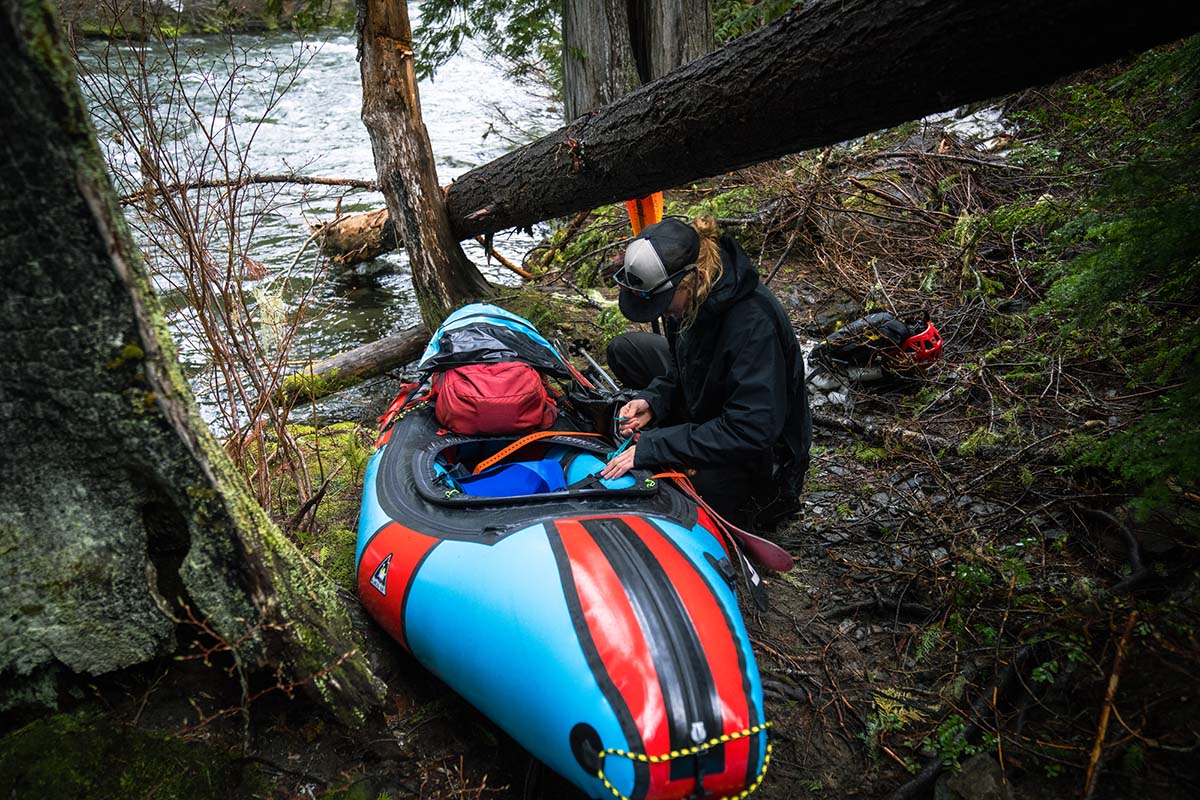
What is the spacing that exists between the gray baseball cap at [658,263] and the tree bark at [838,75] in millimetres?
411

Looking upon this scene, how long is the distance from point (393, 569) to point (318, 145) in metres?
9.93

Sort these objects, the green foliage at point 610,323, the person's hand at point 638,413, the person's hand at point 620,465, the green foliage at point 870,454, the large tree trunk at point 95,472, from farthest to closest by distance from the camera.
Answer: the green foliage at point 610,323
the green foliage at point 870,454
the person's hand at point 638,413
the person's hand at point 620,465
the large tree trunk at point 95,472

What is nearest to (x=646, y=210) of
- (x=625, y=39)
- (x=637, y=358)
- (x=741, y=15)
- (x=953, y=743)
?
(x=637, y=358)

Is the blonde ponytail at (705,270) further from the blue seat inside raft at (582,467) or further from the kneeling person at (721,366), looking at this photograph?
the blue seat inside raft at (582,467)

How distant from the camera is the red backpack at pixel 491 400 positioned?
131 inches

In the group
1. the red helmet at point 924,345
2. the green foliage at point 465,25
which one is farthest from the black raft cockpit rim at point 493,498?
the green foliage at point 465,25

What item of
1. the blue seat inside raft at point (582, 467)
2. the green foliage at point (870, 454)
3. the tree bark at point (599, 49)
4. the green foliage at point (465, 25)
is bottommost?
the green foliage at point (870, 454)

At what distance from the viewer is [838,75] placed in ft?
7.21

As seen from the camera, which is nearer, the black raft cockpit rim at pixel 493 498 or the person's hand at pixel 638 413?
the black raft cockpit rim at pixel 493 498

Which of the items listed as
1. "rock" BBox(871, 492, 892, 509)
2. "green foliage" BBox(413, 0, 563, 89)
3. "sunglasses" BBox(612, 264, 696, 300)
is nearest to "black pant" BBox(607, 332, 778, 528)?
"rock" BBox(871, 492, 892, 509)

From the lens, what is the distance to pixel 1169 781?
168cm

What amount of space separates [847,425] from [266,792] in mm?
3445

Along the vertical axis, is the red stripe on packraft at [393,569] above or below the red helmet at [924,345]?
below

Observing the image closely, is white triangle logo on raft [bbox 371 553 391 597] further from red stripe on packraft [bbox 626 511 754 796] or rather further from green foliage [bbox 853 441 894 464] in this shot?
green foliage [bbox 853 441 894 464]
